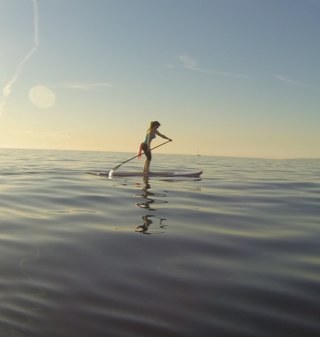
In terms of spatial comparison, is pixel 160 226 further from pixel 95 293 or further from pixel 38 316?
pixel 38 316

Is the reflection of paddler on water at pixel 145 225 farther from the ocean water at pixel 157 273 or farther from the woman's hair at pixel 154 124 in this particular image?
the woman's hair at pixel 154 124

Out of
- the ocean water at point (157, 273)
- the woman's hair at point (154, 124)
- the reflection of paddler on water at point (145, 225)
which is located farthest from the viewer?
the woman's hair at point (154, 124)

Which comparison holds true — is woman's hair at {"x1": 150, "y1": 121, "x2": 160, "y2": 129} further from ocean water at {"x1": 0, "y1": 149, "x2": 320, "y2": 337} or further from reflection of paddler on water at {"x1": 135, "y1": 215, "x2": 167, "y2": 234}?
reflection of paddler on water at {"x1": 135, "y1": 215, "x2": 167, "y2": 234}

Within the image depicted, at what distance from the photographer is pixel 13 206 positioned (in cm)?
893

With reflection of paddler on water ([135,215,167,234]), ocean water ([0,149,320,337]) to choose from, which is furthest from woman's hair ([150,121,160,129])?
reflection of paddler on water ([135,215,167,234])

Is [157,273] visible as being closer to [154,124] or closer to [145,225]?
[145,225]

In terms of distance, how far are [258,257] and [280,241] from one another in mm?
1105

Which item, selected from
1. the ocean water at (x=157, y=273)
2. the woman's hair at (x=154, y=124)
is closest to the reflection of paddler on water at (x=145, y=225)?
the ocean water at (x=157, y=273)

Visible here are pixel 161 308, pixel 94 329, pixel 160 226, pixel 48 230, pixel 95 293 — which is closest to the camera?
pixel 94 329

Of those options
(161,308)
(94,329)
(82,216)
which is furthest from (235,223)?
(94,329)

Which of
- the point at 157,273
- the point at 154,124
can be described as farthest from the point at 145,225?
the point at 154,124

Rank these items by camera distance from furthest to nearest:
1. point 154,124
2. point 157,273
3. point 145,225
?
point 154,124 < point 145,225 < point 157,273

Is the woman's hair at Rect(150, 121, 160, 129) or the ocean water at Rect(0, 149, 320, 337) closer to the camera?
the ocean water at Rect(0, 149, 320, 337)

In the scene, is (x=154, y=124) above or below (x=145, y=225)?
above
